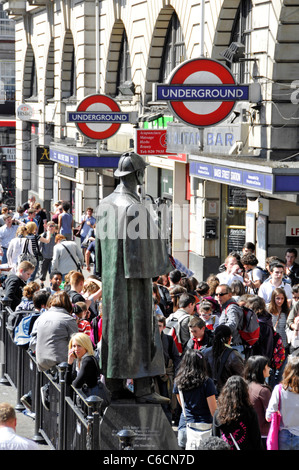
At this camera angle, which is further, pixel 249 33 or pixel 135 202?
pixel 249 33

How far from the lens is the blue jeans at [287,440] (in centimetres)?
788

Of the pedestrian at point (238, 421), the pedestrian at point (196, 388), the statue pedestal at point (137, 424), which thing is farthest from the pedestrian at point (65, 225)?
the pedestrian at point (238, 421)

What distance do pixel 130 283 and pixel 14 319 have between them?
4793 millimetres

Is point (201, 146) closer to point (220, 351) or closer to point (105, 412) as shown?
Answer: point (220, 351)

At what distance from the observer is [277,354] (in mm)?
11227

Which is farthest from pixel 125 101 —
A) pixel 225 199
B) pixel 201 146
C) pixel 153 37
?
pixel 201 146

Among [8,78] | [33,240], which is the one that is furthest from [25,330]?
[8,78]

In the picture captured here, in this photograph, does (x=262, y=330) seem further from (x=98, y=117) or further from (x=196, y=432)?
(x=98, y=117)

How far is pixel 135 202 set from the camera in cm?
775

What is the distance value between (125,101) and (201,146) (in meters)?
9.81

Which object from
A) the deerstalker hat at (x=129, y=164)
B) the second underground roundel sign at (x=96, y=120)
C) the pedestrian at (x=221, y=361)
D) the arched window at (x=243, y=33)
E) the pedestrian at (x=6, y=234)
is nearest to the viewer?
the deerstalker hat at (x=129, y=164)

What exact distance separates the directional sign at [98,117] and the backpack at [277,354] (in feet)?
43.3

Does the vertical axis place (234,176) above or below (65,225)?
above

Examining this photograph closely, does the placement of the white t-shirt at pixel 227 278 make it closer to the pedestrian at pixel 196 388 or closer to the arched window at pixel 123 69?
the pedestrian at pixel 196 388
